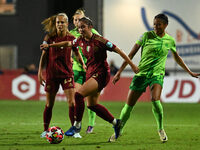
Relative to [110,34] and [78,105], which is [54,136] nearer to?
[78,105]

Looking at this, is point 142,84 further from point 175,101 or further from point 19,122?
point 175,101

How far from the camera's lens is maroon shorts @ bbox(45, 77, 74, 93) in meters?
8.44

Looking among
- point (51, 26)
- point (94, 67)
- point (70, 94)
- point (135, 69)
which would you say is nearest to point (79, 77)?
point (70, 94)

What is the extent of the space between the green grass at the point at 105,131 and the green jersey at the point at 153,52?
1074 mm

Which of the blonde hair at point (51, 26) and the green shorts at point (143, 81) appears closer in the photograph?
the green shorts at point (143, 81)

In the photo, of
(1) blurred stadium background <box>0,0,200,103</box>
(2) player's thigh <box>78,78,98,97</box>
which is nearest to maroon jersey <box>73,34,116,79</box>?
(2) player's thigh <box>78,78,98,97</box>

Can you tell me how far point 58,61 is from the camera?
28.0 ft

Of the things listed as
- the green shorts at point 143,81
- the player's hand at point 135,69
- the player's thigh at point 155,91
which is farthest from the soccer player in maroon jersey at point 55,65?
the player's hand at point 135,69

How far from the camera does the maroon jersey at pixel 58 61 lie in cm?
849

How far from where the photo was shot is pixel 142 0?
2189 centimetres

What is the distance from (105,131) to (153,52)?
2126 millimetres

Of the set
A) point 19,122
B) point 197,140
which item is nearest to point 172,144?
point 197,140

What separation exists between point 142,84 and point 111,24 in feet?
46.2

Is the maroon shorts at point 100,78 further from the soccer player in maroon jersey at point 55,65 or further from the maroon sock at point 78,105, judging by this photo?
the soccer player in maroon jersey at point 55,65
